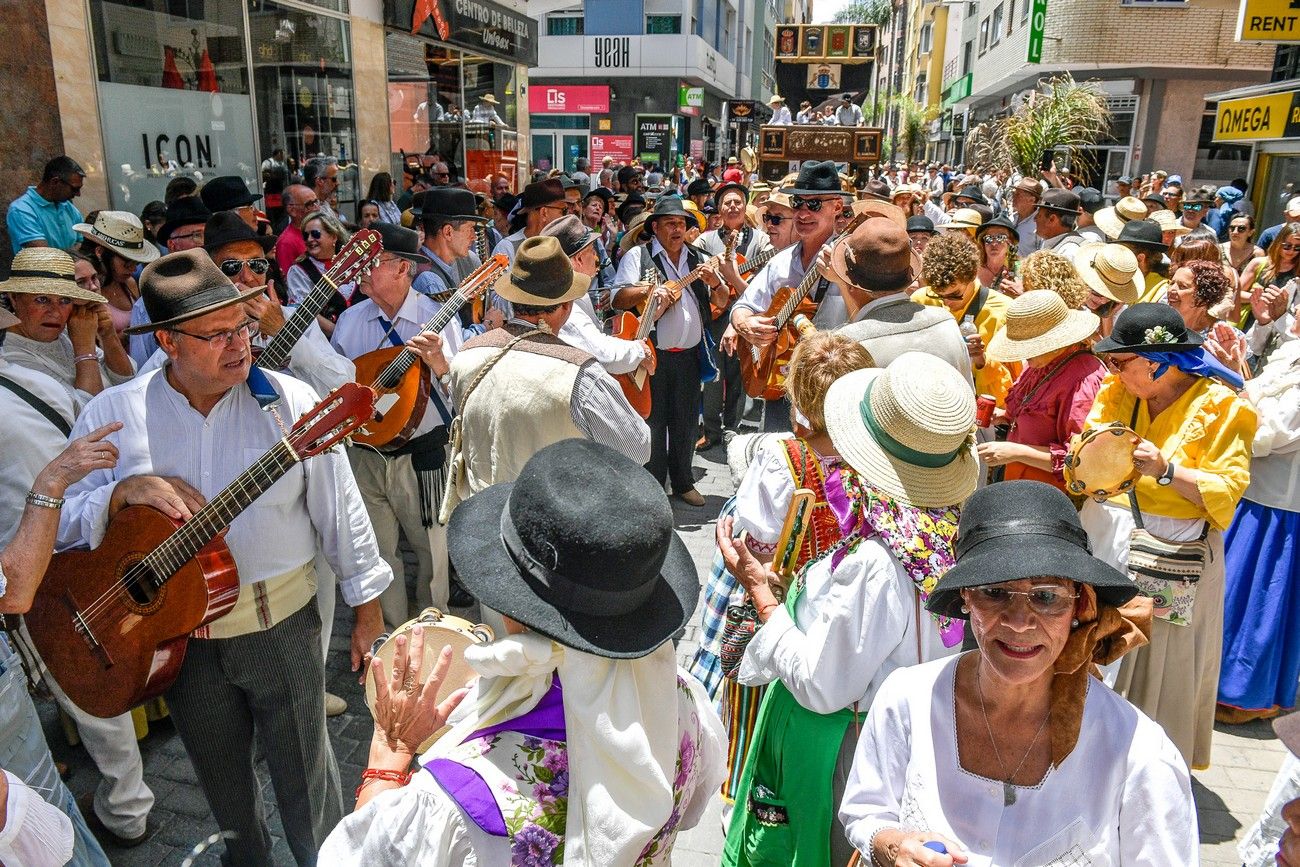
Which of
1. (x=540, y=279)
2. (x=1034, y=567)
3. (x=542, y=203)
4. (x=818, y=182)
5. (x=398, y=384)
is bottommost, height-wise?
(x=398, y=384)

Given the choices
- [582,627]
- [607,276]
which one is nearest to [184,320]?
[582,627]

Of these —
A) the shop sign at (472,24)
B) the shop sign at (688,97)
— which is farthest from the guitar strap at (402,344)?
the shop sign at (688,97)

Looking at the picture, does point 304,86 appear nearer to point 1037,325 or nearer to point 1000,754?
point 1037,325

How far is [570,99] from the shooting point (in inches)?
1264

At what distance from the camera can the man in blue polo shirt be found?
6.30m

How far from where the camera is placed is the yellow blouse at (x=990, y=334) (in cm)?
492

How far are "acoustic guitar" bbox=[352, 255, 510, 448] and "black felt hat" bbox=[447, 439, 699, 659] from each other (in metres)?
2.85

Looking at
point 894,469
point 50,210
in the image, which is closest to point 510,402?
point 894,469

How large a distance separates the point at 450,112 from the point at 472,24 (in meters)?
1.40

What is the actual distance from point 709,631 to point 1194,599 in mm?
2038

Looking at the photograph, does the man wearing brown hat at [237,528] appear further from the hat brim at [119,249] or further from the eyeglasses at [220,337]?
the hat brim at [119,249]

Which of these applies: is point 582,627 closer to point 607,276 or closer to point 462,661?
point 462,661

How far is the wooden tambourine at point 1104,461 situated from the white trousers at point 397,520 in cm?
312

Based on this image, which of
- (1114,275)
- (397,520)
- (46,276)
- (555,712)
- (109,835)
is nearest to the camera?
(555,712)
